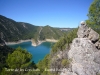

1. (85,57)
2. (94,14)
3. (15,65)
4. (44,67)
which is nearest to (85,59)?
(85,57)

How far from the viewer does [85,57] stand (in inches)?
571

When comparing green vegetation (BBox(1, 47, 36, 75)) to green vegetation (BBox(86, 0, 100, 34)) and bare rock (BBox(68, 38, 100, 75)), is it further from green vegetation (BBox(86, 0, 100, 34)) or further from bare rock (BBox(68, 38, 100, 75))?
green vegetation (BBox(86, 0, 100, 34))

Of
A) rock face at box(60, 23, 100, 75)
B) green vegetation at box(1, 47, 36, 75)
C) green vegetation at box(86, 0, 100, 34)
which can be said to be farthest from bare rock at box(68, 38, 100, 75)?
green vegetation at box(1, 47, 36, 75)

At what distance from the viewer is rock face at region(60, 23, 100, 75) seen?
14016 millimetres

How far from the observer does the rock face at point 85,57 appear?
14.0 m

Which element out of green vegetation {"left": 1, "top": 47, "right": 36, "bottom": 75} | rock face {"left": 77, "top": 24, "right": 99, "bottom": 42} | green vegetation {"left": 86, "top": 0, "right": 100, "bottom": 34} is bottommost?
green vegetation {"left": 1, "top": 47, "right": 36, "bottom": 75}

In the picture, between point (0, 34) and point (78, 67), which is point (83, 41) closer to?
point (78, 67)

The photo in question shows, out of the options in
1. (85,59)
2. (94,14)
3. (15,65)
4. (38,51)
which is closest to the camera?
(85,59)

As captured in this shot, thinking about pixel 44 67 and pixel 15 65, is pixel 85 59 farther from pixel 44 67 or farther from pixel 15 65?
pixel 44 67

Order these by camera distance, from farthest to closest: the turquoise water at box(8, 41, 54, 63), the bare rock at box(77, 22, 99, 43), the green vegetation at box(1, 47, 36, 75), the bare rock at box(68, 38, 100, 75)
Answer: the turquoise water at box(8, 41, 54, 63), the green vegetation at box(1, 47, 36, 75), the bare rock at box(77, 22, 99, 43), the bare rock at box(68, 38, 100, 75)

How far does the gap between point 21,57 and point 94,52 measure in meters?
13.5

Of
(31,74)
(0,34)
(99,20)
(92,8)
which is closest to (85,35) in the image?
(99,20)

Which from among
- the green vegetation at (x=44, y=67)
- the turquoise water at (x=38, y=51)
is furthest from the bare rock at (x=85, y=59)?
the turquoise water at (x=38, y=51)

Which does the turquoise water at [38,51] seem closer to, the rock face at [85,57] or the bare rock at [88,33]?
the bare rock at [88,33]
